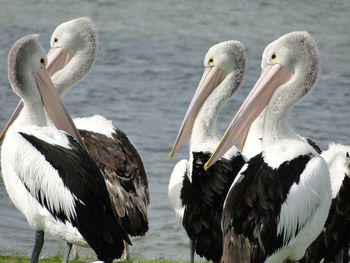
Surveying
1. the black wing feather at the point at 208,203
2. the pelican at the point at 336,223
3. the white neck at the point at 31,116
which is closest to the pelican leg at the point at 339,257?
the pelican at the point at 336,223

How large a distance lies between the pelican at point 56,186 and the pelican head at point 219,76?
4.93 ft

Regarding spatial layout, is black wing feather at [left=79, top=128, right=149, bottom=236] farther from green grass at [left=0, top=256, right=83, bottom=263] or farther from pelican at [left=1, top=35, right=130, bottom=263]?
green grass at [left=0, top=256, right=83, bottom=263]

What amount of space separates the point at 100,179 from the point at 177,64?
1137cm

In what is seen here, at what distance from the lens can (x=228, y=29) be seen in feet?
65.2

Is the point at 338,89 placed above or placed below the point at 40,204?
below

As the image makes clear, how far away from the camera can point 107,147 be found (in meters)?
7.88

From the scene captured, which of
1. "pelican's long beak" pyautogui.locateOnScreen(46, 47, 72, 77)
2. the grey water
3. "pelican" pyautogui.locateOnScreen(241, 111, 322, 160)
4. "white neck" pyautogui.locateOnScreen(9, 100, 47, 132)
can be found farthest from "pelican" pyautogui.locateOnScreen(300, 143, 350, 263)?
the grey water

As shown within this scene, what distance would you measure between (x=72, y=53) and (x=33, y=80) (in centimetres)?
170

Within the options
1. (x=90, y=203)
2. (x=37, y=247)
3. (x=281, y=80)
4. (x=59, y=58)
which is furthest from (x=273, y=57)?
(x=59, y=58)

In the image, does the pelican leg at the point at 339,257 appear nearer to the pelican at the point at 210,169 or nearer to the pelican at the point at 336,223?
the pelican at the point at 336,223

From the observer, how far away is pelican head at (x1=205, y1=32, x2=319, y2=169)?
7.20 meters

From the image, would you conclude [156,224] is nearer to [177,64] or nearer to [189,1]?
[177,64]

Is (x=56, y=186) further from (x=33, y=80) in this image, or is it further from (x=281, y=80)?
(x=281, y=80)

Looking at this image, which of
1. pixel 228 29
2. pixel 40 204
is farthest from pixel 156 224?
pixel 228 29
